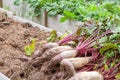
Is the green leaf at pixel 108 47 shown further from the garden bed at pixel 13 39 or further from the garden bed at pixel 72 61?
the garden bed at pixel 13 39

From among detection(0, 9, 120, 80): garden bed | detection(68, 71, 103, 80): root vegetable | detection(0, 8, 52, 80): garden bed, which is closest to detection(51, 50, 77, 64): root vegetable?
detection(0, 9, 120, 80): garden bed

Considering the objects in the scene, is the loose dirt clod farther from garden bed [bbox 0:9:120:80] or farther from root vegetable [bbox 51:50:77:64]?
root vegetable [bbox 51:50:77:64]

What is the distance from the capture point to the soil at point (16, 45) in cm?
333

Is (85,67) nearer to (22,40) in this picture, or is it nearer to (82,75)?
(82,75)

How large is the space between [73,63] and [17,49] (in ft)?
4.50

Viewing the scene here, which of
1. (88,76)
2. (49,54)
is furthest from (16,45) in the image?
(88,76)

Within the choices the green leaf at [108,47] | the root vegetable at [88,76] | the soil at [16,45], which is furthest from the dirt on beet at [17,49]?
the green leaf at [108,47]

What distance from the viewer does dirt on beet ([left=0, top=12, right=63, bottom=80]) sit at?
3.24 meters

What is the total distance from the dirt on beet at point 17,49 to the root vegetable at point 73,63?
10 centimetres

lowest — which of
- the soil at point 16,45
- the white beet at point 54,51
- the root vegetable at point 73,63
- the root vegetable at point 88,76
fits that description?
the soil at point 16,45

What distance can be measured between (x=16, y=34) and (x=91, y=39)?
5.48ft

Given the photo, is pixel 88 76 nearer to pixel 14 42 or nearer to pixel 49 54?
pixel 49 54

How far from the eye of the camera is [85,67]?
3.08 meters

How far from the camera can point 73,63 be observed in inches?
119
